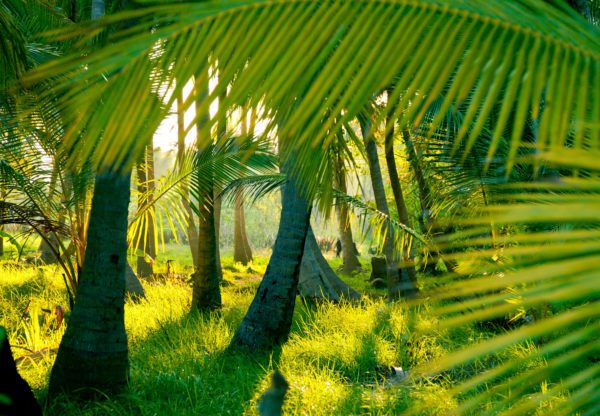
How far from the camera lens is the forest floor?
404cm

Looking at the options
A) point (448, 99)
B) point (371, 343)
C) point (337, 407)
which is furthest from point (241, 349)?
point (448, 99)

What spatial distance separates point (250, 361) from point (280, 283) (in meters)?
0.83

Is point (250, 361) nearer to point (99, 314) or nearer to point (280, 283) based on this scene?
point (280, 283)

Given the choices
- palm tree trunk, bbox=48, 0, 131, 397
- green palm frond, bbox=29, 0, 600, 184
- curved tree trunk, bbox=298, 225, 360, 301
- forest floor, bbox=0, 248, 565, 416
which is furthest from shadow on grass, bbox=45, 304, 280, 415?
green palm frond, bbox=29, 0, 600, 184

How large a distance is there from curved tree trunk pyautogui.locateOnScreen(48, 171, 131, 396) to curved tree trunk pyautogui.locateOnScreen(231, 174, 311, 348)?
1809 millimetres

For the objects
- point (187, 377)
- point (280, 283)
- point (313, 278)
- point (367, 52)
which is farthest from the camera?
point (313, 278)

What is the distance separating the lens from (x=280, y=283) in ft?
18.9

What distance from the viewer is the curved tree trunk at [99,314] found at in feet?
13.1

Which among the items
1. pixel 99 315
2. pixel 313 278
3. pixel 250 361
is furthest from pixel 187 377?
pixel 313 278

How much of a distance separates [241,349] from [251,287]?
547cm

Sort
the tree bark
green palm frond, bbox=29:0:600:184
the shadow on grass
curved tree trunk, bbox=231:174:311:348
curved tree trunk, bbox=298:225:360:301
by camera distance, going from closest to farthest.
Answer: green palm frond, bbox=29:0:600:184 → the tree bark → the shadow on grass → curved tree trunk, bbox=231:174:311:348 → curved tree trunk, bbox=298:225:360:301

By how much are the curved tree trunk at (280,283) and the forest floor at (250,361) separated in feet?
0.65

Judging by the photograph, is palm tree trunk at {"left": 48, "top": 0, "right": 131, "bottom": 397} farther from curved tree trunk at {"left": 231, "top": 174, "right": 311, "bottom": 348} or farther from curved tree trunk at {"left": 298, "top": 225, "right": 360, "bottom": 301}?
curved tree trunk at {"left": 298, "top": 225, "right": 360, "bottom": 301}

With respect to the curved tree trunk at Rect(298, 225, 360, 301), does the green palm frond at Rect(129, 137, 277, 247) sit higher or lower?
higher
